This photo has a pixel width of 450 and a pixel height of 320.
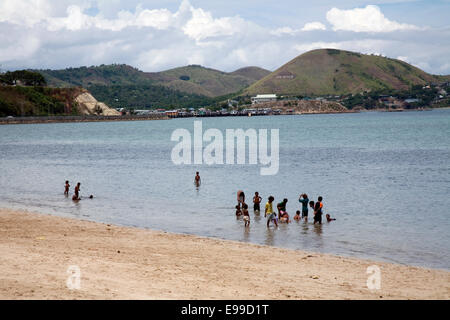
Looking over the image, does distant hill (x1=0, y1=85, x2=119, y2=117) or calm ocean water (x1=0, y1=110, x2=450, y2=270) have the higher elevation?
distant hill (x1=0, y1=85, x2=119, y2=117)

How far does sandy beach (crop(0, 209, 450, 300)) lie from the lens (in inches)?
444

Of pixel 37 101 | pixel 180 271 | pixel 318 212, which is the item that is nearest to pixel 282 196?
pixel 318 212

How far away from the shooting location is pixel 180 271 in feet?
44.7

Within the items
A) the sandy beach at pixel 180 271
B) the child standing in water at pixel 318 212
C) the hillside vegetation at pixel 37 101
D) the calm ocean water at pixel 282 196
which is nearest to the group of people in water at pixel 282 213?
the child standing in water at pixel 318 212

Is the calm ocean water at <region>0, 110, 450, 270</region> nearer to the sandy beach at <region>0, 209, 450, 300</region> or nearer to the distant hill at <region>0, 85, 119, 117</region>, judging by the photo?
the sandy beach at <region>0, 209, 450, 300</region>

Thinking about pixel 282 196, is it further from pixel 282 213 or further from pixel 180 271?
pixel 180 271

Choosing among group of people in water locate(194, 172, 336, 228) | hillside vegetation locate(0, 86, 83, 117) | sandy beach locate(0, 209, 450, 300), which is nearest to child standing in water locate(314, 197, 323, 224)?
group of people in water locate(194, 172, 336, 228)

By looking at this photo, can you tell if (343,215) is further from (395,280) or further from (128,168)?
(128,168)

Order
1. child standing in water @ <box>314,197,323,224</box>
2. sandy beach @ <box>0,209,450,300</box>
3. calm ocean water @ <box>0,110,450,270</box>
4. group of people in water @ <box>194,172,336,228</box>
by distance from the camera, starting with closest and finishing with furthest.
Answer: sandy beach @ <box>0,209,450,300</box> → calm ocean water @ <box>0,110,450,270</box> → group of people in water @ <box>194,172,336,228</box> → child standing in water @ <box>314,197,323,224</box>

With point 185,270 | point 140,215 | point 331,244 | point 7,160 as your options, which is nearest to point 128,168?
point 7,160

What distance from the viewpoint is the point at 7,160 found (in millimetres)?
56906

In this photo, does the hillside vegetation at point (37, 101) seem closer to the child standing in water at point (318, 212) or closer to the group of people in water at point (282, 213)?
the group of people in water at point (282, 213)

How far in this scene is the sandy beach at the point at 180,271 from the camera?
11273mm

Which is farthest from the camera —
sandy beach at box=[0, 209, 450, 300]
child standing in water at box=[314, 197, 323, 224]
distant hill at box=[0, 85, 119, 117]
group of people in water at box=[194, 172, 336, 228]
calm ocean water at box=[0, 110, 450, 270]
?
distant hill at box=[0, 85, 119, 117]
